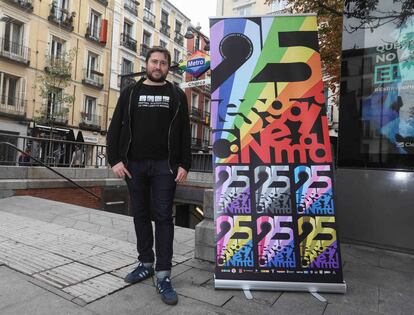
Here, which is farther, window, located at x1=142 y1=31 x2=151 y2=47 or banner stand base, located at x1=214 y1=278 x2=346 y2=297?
window, located at x1=142 y1=31 x2=151 y2=47

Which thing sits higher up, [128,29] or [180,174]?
[128,29]

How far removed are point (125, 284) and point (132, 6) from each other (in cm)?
3474

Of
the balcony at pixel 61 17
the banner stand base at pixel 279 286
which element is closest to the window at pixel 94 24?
the balcony at pixel 61 17

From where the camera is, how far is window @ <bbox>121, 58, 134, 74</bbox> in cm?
3275

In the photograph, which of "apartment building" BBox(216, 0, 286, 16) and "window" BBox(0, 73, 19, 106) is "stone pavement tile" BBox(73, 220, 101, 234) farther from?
Answer: "apartment building" BBox(216, 0, 286, 16)

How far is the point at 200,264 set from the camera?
3762 millimetres

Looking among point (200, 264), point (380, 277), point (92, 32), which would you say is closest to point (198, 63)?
point (200, 264)

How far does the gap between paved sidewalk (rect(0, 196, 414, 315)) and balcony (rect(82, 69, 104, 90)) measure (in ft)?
83.6

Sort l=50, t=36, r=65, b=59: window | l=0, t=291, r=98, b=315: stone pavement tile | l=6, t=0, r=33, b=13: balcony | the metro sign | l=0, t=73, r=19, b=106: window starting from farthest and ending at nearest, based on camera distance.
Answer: l=50, t=36, r=65, b=59: window → l=6, t=0, r=33, b=13: balcony → l=0, t=73, r=19, b=106: window → the metro sign → l=0, t=291, r=98, b=315: stone pavement tile

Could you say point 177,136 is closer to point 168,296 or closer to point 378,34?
point 168,296

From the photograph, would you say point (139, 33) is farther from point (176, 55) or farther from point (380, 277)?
point (380, 277)

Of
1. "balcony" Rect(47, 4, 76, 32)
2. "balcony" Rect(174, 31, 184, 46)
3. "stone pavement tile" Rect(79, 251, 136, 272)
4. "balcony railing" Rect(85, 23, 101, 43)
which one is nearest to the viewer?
"stone pavement tile" Rect(79, 251, 136, 272)

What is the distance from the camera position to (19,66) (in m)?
23.7

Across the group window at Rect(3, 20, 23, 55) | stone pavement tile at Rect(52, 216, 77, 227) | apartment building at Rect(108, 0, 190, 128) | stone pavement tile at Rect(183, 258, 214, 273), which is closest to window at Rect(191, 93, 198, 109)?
apartment building at Rect(108, 0, 190, 128)
